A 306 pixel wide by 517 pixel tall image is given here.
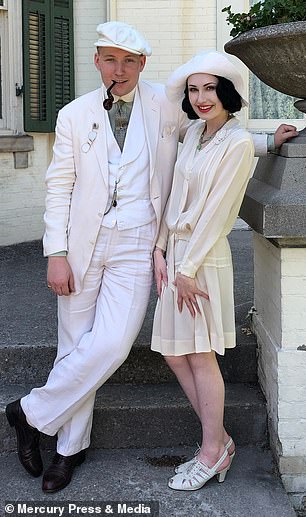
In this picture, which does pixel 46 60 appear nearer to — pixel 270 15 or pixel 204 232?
pixel 270 15

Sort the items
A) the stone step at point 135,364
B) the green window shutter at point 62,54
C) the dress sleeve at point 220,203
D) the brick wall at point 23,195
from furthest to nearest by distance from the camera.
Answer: the green window shutter at point 62,54 < the brick wall at point 23,195 < the stone step at point 135,364 < the dress sleeve at point 220,203

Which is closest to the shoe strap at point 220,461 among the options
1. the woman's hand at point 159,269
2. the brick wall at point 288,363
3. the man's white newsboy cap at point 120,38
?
the brick wall at point 288,363

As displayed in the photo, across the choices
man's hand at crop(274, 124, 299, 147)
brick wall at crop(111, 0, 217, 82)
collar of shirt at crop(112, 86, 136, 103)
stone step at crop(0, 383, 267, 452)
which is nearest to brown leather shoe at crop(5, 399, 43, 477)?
stone step at crop(0, 383, 267, 452)

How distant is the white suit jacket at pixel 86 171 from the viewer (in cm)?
328

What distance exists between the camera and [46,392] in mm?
3342

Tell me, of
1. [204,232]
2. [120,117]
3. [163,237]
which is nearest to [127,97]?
[120,117]

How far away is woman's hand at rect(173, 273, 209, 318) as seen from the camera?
3.15m

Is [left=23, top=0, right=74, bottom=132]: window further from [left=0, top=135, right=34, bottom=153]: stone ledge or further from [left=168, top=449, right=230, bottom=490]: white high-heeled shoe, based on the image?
[left=168, top=449, right=230, bottom=490]: white high-heeled shoe

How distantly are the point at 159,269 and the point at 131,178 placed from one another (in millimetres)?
407

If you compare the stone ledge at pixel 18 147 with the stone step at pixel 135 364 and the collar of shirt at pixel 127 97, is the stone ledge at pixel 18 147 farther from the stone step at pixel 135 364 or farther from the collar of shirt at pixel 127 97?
the collar of shirt at pixel 127 97

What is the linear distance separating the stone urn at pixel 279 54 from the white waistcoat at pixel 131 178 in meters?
0.57

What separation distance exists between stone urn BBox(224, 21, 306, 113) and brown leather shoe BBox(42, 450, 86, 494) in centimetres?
189

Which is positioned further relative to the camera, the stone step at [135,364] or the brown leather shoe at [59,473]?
the stone step at [135,364]

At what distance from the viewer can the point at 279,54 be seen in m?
3.24
